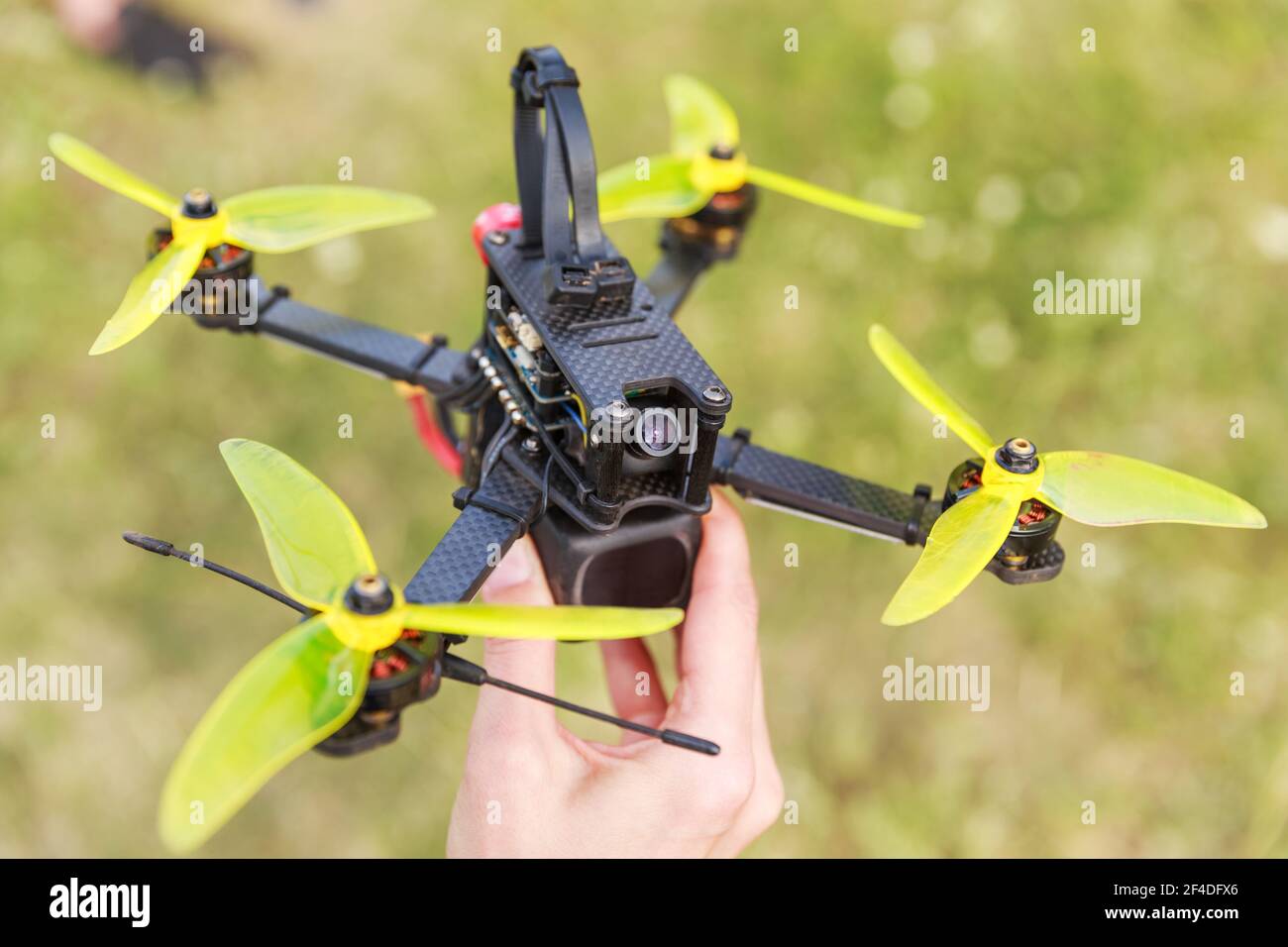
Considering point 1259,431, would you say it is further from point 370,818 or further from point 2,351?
point 2,351

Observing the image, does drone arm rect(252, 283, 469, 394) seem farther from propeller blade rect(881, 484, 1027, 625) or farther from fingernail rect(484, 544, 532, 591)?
propeller blade rect(881, 484, 1027, 625)

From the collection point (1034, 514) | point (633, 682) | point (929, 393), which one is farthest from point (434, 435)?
point (1034, 514)

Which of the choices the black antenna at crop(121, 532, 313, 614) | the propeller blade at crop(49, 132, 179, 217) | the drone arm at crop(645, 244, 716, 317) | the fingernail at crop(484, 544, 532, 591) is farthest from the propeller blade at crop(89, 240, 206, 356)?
the drone arm at crop(645, 244, 716, 317)

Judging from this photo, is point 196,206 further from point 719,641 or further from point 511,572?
point 719,641

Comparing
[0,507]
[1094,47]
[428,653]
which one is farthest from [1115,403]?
[0,507]

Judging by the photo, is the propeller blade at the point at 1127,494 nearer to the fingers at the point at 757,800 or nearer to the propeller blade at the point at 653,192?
the fingers at the point at 757,800

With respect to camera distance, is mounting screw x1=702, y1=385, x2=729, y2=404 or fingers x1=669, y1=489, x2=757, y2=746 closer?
mounting screw x1=702, y1=385, x2=729, y2=404
